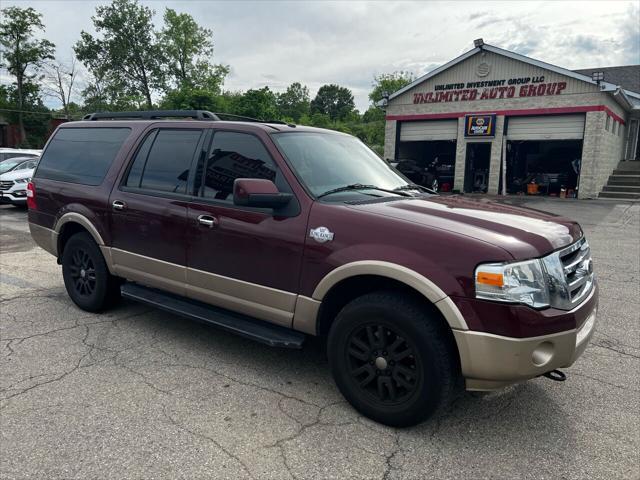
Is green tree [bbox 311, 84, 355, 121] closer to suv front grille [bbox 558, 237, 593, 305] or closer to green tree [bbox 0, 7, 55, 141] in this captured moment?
green tree [bbox 0, 7, 55, 141]

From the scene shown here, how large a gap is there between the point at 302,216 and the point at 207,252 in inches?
36.6

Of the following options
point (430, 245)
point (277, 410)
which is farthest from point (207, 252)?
point (430, 245)

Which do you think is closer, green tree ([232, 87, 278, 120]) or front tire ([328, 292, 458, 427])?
front tire ([328, 292, 458, 427])

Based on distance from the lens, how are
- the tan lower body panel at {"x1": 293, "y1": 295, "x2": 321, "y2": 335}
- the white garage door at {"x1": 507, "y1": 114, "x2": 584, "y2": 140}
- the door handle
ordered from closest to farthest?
the tan lower body panel at {"x1": 293, "y1": 295, "x2": 321, "y2": 335} → the door handle → the white garage door at {"x1": 507, "y1": 114, "x2": 584, "y2": 140}

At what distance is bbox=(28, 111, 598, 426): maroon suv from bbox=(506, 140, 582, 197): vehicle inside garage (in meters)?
20.8

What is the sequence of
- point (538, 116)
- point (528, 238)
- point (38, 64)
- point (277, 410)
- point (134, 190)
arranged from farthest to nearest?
point (38, 64) < point (538, 116) < point (134, 190) < point (277, 410) < point (528, 238)

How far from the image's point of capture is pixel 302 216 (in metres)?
3.22

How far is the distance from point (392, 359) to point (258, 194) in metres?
1.31

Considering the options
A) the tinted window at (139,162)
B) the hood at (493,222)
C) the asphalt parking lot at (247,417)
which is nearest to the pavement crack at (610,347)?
the asphalt parking lot at (247,417)

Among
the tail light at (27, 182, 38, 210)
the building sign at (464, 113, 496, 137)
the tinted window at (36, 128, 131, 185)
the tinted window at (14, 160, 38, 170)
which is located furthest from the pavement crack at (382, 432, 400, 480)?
the building sign at (464, 113, 496, 137)

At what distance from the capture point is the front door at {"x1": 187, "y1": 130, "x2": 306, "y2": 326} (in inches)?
130

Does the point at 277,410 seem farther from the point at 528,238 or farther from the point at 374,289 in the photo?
the point at 528,238

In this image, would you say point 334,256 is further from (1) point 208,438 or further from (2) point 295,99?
(2) point 295,99

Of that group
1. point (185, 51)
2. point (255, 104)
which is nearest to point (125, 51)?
point (185, 51)
